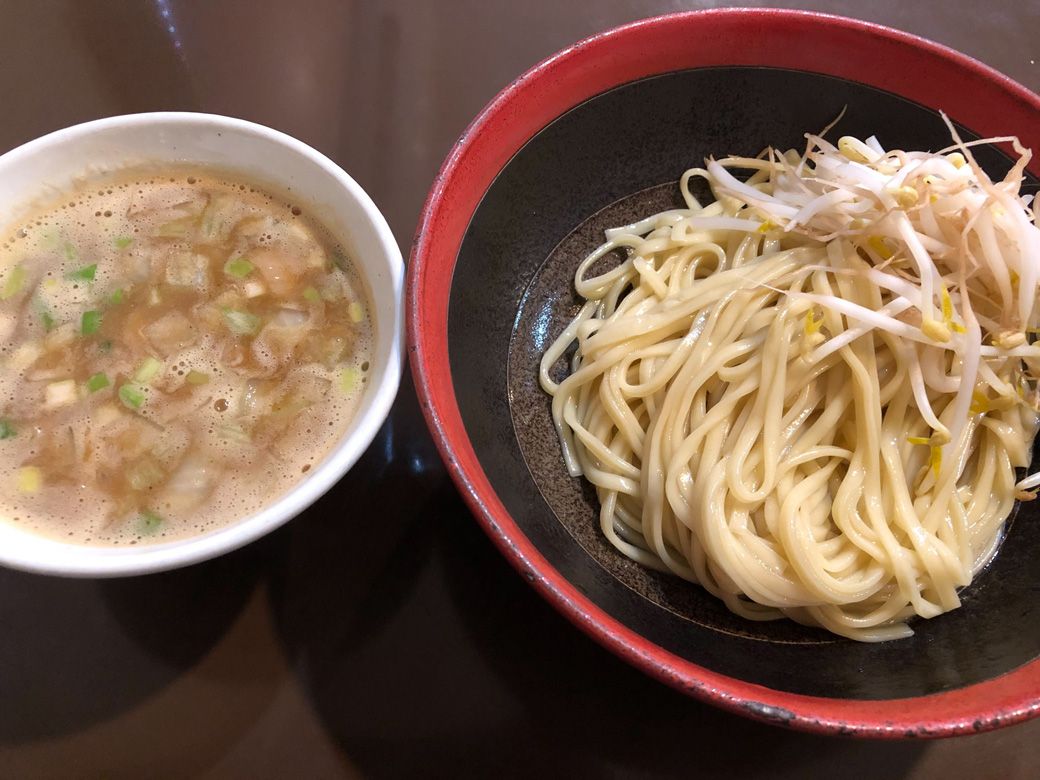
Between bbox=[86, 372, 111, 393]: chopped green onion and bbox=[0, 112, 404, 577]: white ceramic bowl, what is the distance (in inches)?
12.5

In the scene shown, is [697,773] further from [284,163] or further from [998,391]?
[284,163]

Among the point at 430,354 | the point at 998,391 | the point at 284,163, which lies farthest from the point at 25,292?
the point at 998,391

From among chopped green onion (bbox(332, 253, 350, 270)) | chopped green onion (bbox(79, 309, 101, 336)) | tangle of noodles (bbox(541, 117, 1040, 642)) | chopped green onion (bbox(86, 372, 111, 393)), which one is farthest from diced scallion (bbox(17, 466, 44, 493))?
tangle of noodles (bbox(541, 117, 1040, 642))

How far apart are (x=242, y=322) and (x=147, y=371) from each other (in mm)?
224

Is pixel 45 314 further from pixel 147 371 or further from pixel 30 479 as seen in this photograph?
pixel 30 479

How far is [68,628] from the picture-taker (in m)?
1.68

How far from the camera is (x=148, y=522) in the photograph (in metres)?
1.40

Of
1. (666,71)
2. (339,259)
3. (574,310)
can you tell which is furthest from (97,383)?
(666,71)

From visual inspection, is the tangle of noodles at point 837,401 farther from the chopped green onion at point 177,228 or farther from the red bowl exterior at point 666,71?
the chopped green onion at point 177,228

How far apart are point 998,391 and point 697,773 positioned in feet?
3.67

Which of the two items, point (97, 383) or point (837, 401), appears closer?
point (97, 383)

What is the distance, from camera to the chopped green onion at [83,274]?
161cm

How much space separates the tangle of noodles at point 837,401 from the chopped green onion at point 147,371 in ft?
3.09

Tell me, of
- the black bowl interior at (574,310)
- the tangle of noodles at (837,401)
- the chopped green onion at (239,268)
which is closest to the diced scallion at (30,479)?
the chopped green onion at (239,268)
